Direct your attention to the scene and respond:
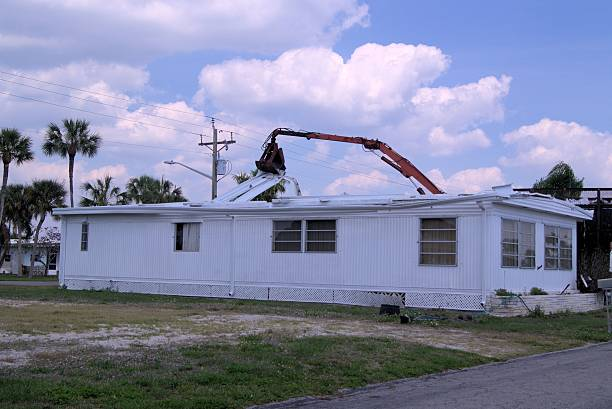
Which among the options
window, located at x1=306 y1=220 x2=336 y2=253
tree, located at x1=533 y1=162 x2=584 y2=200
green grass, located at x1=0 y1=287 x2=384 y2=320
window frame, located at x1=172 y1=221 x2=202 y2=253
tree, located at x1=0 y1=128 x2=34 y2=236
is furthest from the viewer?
tree, located at x1=0 y1=128 x2=34 y2=236

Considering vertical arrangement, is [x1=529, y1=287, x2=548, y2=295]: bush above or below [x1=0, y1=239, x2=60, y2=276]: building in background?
below

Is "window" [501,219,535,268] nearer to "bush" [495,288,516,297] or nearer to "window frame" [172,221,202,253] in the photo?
"bush" [495,288,516,297]

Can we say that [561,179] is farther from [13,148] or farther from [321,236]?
[13,148]

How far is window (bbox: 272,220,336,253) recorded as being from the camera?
936 inches

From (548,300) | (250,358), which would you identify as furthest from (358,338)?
(548,300)

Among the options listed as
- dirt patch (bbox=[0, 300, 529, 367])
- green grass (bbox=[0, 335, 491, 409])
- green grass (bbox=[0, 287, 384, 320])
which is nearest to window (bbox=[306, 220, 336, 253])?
green grass (bbox=[0, 287, 384, 320])

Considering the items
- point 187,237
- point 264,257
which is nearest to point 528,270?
point 264,257

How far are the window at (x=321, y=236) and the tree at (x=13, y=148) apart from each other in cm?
2683

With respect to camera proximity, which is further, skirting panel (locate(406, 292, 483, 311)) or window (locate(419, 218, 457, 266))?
window (locate(419, 218, 457, 266))

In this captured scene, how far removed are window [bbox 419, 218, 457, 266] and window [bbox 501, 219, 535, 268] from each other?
60.3 inches

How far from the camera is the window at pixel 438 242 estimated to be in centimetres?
2162

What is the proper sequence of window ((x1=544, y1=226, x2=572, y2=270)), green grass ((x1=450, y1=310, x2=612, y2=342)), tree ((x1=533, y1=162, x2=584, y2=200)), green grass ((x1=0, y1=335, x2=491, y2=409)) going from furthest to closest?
tree ((x1=533, y1=162, x2=584, y2=200)), window ((x1=544, y1=226, x2=572, y2=270)), green grass ((x1=450, y1=310, x2=612, y2=342)), green grass ((x1=0, y1=335, x2=491, y2=409))

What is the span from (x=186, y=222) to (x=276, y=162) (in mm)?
6262

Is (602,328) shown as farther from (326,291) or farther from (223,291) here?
(223,291)
